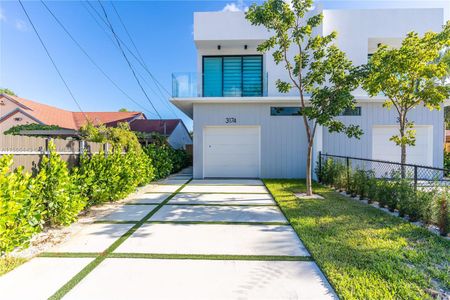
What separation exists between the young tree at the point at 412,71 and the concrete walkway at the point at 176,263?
12.7ft

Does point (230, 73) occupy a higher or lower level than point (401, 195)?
higher

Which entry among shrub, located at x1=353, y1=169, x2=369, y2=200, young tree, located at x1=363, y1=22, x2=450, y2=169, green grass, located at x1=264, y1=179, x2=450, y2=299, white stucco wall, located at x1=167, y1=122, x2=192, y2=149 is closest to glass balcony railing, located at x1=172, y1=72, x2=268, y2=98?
young tree, located at x1=363, y1=22, x2=450, y2=169

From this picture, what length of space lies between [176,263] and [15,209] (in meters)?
1.95

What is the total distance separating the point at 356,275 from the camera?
7.99 ft

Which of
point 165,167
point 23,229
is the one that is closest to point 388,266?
point 23,229

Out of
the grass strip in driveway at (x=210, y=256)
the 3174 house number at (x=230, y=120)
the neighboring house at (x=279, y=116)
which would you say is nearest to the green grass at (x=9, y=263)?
the grass strip in driveway at (x=210, y=256)

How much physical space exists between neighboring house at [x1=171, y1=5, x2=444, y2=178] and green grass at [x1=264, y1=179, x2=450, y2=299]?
5.16 meters

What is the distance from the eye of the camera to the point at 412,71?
5320 mm

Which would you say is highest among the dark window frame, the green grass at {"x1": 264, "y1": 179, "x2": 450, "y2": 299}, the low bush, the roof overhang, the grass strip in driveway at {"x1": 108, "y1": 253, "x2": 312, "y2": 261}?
the roof overhang

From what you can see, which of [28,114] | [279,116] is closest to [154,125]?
[28,114]

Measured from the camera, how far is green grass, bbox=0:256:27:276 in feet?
8.39

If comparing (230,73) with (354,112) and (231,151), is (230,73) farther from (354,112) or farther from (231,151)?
(354,112)

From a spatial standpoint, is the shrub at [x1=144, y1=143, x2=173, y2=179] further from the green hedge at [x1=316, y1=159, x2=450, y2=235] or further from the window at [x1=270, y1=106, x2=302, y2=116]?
the green hedge at [x1=316, y1=159, x2=450, y2=235]

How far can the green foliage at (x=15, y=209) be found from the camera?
8.32 ft
